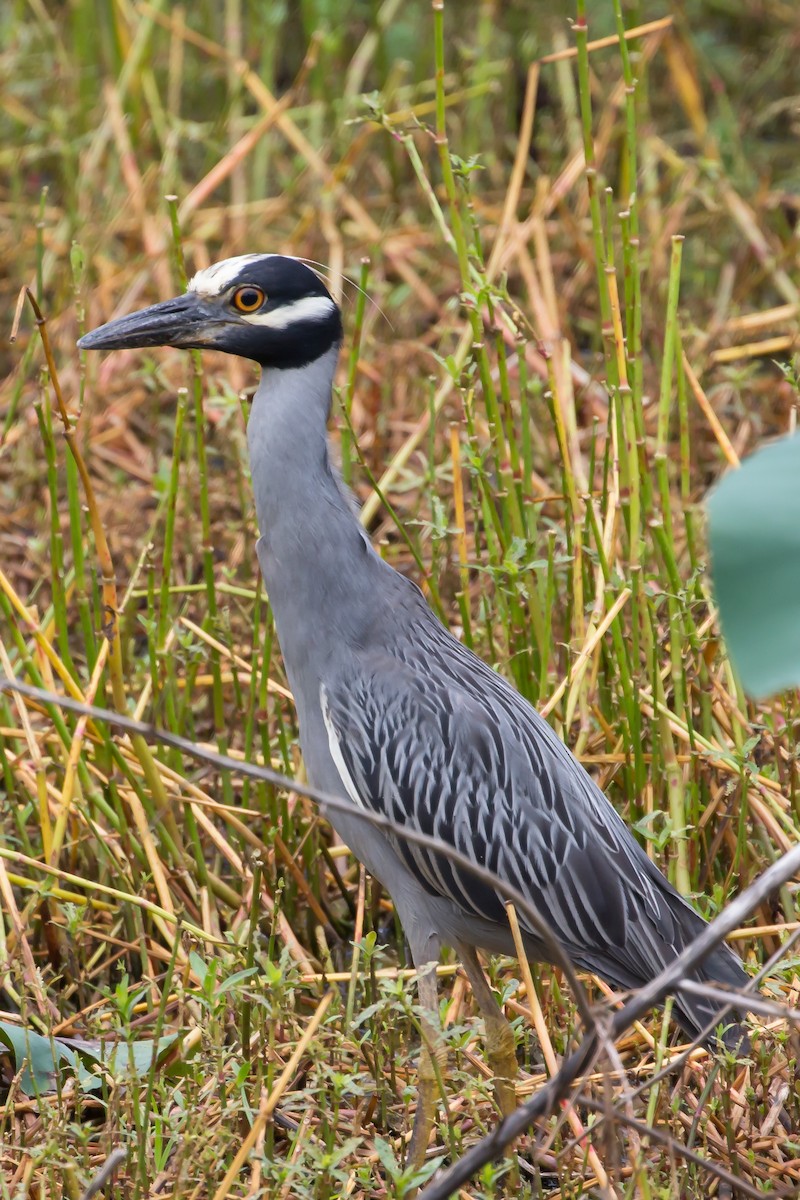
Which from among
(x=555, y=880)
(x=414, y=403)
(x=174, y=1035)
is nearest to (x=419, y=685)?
(x=555, y=880)

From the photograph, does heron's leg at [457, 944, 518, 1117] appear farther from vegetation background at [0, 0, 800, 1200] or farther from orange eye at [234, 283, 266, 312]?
orange eye at [234, 283, 266, 312]

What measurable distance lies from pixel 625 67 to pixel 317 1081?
1.80 metres

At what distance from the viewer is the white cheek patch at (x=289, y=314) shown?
8.76 ft

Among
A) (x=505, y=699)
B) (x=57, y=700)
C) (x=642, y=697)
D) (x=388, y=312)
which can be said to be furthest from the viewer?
(x=388, y=312)

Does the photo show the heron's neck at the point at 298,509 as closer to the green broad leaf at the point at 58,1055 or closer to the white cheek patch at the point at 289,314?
the white cheek patch at the point at 289,314

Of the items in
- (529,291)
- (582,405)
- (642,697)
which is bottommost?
(642,697)

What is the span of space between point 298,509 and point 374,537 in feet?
4.41

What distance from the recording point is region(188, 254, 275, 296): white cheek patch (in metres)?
2.66

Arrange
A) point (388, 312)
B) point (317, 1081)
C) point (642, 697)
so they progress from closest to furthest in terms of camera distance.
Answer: point (317, 1081)
point (642, 697)
point (388, 312)

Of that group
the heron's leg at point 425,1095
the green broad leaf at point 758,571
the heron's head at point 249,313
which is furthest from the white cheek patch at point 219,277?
the green broad leaf at point 758,571

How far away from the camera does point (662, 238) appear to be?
4879mm

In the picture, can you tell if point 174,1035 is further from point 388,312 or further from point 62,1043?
point 388,312

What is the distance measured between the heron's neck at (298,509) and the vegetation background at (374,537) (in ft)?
0.41

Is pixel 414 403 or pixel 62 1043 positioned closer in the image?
pixel 62 1043
